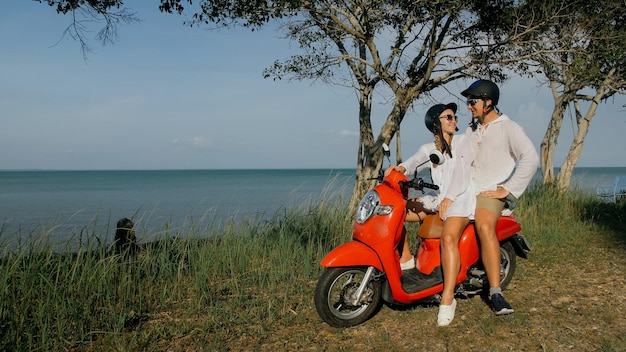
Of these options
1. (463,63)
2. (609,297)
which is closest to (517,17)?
(463,63)

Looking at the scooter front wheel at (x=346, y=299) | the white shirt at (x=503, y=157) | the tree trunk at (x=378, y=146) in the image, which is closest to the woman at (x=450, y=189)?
the white shirt at (x=503, y=157)

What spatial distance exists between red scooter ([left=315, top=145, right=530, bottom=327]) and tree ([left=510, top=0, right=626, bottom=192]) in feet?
17.3

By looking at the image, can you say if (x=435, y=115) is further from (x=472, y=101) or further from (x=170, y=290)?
(x=170, y=290)

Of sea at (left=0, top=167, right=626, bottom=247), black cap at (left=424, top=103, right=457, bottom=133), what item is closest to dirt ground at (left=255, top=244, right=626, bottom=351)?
black cap at (left=424, top=103, right=457, bottom=133)

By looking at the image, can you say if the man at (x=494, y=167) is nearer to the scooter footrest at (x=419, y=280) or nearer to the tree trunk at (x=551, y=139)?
the scooter footrest at (x=419, y=280)

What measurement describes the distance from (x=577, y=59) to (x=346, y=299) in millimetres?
6199

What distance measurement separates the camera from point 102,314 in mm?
3990

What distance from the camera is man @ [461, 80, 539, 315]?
12.9ft

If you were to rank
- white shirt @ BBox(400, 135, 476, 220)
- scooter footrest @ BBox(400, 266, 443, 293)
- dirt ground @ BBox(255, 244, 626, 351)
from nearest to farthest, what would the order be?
dirt ground @ BBox(255, 244, 626, 351) < white shirt @ BBox(400, 135, 476, 220) < scooter footrest @ BBox(400, 266, 443, 293)

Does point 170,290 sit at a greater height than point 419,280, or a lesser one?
lesser

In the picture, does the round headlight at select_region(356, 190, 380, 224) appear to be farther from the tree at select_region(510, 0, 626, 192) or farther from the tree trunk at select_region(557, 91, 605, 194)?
the tree trunk at select_region(557, 91, 605, 194)

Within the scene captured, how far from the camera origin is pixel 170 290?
4703 mm

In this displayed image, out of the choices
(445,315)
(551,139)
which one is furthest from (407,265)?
(551,139)

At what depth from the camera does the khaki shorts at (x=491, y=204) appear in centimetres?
397
